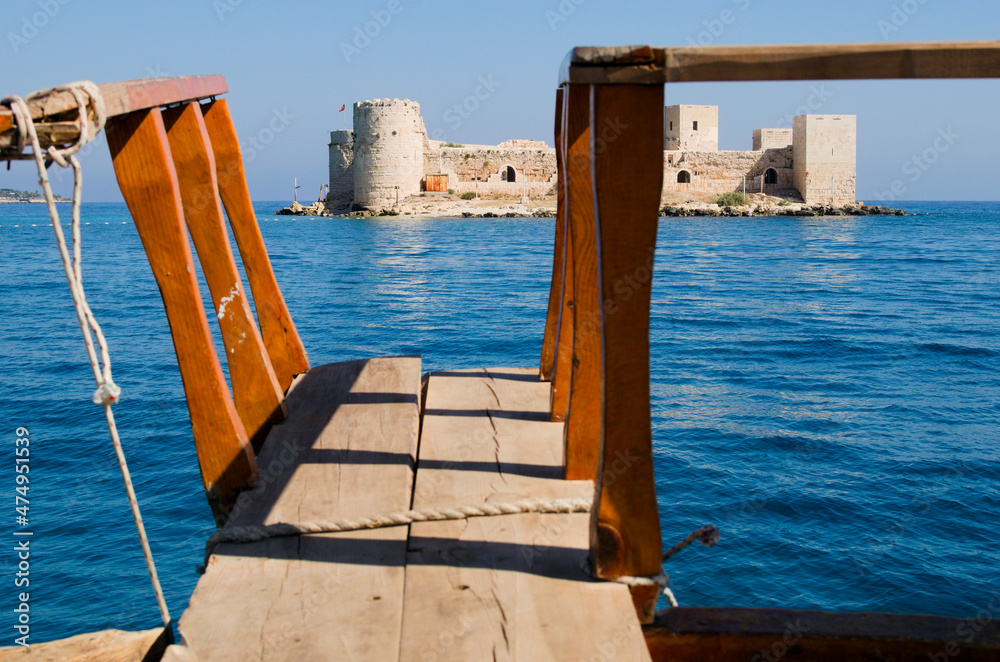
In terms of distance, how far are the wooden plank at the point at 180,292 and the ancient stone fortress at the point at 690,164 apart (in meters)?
36.0

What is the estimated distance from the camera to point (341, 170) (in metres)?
41.2

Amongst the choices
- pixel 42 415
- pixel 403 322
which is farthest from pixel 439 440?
pixel 403 322

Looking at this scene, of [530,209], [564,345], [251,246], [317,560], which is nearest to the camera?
[317,560]

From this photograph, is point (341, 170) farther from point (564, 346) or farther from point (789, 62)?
point (789, 62)

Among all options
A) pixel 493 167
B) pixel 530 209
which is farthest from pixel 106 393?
pixel 493 167

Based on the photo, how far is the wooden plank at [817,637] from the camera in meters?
1.76

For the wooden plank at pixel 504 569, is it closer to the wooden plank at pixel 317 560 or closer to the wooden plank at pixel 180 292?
the wooden plank at pixel 317 560

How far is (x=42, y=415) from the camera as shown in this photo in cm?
708

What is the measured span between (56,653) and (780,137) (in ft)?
148

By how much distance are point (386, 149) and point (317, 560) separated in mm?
35241

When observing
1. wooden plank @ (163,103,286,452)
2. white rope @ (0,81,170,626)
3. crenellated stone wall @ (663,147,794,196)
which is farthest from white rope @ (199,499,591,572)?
crenellated stone wall @ (663,147,794,196)

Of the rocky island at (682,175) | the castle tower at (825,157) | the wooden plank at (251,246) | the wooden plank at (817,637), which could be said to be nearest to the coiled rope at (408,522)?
the wooden plank at (817,637)

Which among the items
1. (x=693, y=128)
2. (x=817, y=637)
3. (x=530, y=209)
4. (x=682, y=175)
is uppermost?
(x=693, y=128)

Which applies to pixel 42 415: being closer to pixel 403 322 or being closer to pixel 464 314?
pixel 403 322
